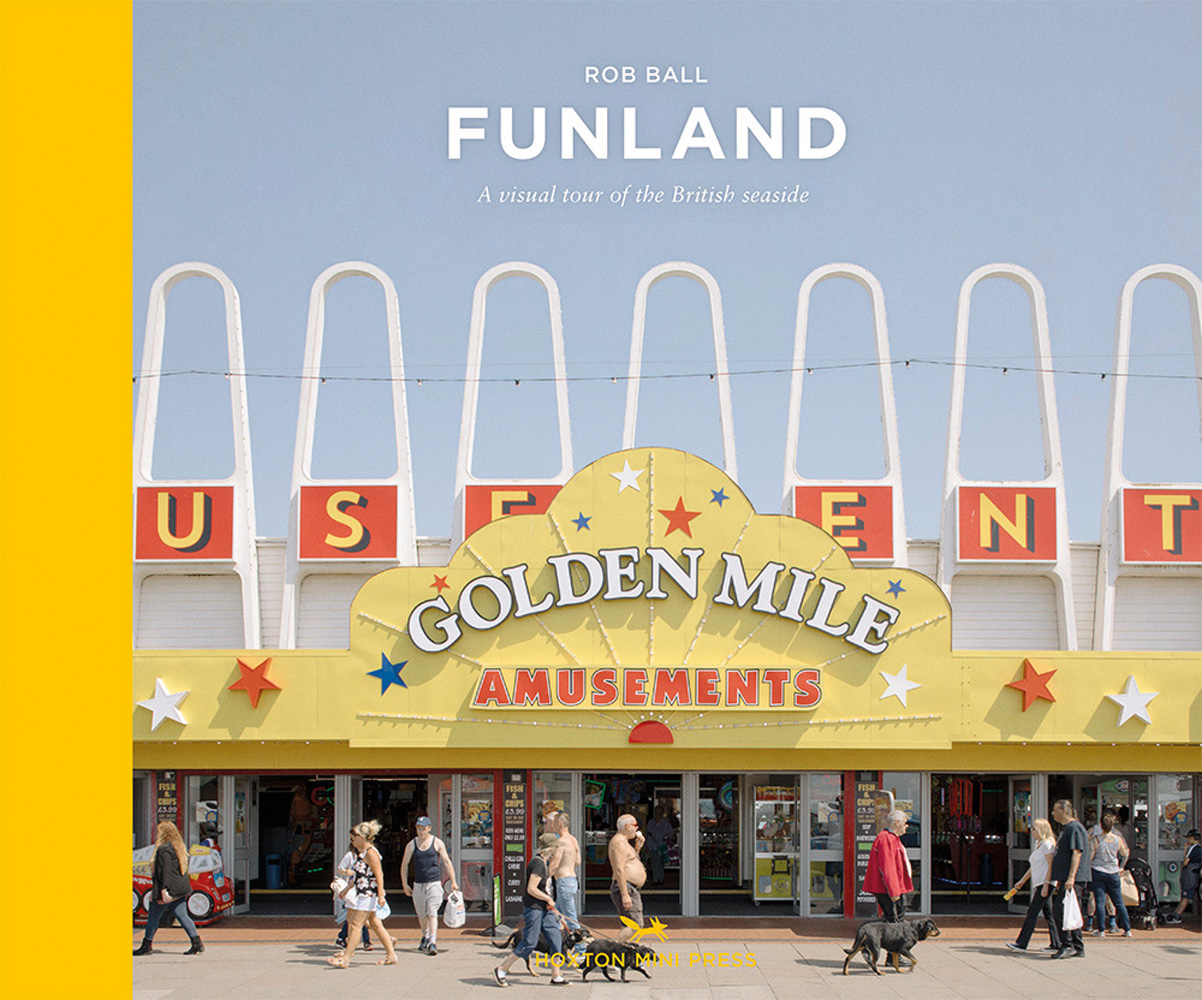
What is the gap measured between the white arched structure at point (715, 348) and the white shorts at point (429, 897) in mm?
8481

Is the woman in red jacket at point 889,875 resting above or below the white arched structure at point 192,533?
below

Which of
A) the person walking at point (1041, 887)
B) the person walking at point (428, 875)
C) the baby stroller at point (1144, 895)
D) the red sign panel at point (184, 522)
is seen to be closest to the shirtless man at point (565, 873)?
the person walking at point (428, 875)

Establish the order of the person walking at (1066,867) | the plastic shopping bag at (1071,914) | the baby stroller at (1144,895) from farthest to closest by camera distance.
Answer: the baby stroller at (1144,895) → the plastic shopping bag at (1071,914) → the person walking at (1066,867)

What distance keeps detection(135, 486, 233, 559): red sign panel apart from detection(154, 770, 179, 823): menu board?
3.72 m

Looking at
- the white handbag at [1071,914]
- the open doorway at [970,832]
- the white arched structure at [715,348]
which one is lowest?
the open doorway at [970,832]

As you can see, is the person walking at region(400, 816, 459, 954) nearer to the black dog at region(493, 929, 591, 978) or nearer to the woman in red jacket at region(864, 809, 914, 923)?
the black dog at region(493, 929, 591, 978)

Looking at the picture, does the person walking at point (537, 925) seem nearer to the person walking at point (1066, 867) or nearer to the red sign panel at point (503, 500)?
the person walking at point (1066, 867)

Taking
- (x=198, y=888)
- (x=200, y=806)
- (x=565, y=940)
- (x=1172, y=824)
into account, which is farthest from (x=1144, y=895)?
(x=200, y=806)

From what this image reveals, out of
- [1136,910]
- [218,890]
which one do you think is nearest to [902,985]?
[1136,910]

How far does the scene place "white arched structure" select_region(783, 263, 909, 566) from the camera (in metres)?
19.3

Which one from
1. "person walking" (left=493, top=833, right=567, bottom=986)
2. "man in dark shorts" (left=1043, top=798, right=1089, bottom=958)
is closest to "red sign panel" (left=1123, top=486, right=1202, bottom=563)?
"man in dark shorts" (left=1043, top=798, right=1089, bottom=958)

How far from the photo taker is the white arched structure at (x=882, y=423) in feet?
63.3

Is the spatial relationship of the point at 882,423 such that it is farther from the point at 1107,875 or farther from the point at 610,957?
the point at 610,957

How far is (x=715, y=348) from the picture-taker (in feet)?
67.4
